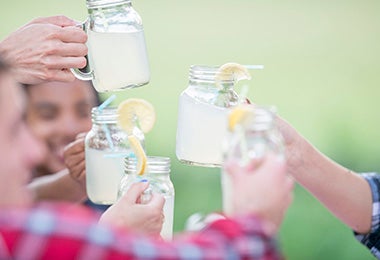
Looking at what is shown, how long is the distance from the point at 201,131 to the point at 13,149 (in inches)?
30.1

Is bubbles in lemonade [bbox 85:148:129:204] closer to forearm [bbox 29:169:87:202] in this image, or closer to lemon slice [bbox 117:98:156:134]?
lemon slice [bbox 117:98:156:134]

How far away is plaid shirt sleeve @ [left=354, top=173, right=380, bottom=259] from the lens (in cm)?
201

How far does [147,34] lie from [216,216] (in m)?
2.58

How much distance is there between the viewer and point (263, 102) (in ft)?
11.9

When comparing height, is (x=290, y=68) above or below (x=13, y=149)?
below

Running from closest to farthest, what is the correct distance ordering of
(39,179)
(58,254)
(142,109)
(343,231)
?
(58,254), (142,109), (39,179), (343,231)

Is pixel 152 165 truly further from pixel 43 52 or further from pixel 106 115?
pixel 43 52

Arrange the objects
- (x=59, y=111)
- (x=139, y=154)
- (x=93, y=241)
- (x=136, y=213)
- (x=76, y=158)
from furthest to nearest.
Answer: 1. (x=59, y=111)
2. (x=76, y=158)
3. (x=139, y=154)
4. (x=136, y=213)
5. (x=93, y=241)

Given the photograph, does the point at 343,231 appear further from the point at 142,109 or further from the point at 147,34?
the point at 142,109

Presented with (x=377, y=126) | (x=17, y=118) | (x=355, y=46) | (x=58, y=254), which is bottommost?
(x=377, y=126)

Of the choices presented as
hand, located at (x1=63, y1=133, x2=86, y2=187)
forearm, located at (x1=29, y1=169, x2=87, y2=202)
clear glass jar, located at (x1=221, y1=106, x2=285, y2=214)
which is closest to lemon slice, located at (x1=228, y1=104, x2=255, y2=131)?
clear glass jar, located at (x1=221, y1=106, x2=285, y2=214)

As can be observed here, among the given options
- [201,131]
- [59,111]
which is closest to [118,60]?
[201,131]

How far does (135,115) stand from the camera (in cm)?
192

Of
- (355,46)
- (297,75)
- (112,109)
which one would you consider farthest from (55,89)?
(355,46)
